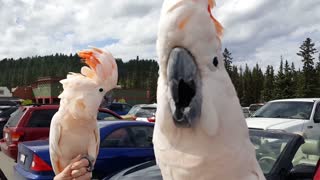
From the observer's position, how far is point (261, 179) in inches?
59.5

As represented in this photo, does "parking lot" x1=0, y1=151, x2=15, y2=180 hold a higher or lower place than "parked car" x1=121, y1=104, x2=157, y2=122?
lower

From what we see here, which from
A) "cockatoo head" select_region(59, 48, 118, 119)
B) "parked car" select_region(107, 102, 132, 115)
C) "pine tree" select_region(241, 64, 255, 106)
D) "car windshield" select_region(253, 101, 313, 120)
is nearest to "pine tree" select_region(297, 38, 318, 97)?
"pine tree" select_region(241, 64, 255, 106)

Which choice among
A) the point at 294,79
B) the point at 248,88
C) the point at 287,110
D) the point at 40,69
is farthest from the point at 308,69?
the point at 40,69

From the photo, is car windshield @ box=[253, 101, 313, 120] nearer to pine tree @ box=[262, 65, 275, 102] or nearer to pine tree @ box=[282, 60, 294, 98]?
pine tree @ box=[282, 60, 294, 98]

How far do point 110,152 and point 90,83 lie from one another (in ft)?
16.9

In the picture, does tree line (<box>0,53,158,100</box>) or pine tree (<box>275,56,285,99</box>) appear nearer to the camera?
pine tree (<box>275,56,285,99</box>)

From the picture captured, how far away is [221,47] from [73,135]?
1323 mm

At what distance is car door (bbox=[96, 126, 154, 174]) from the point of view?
7.33 metres

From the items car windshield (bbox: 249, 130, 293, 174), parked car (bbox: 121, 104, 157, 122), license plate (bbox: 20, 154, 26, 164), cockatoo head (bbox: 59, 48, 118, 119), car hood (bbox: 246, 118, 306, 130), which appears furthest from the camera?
parked car (bbox: 121, 104, 157, 122)

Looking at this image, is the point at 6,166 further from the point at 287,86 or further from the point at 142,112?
the point at 287,86

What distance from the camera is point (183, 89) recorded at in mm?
1324

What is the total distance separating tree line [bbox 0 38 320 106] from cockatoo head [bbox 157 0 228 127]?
7.64 ft

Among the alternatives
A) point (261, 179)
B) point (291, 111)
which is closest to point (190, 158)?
point (261, 179)

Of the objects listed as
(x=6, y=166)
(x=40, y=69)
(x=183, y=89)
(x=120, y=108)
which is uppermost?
(x=40, y=69)
